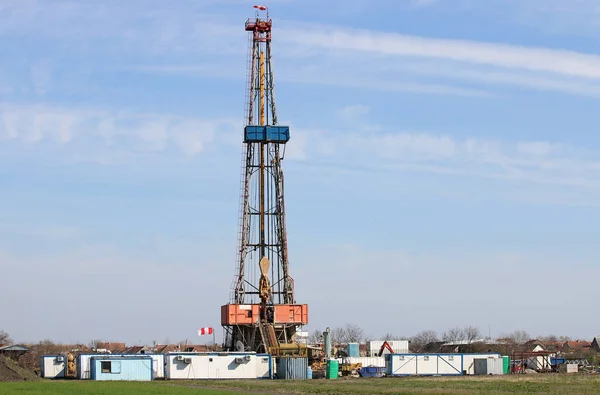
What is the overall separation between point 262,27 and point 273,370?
31886mm

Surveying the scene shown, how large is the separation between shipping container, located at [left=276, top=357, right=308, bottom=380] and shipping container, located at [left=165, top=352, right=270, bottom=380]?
1.88 meters

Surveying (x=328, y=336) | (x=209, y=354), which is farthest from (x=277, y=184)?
(x=209, y=354)

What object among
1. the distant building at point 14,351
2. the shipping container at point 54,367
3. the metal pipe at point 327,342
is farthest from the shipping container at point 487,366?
the distant building at point 14,351

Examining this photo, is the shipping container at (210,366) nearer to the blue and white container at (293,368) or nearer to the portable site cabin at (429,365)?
the blue and white container at (293,368)

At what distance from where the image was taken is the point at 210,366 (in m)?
69.9

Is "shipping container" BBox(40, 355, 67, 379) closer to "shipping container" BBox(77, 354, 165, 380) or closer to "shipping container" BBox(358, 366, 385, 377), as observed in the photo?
"shipping container" BBox(77, 354, 165, 380)

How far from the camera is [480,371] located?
75250mm

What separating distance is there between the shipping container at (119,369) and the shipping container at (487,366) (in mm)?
25045

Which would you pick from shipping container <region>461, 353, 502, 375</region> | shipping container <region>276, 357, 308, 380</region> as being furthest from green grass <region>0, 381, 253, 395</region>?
shipping container <region>461, 353, 502, 375</region>

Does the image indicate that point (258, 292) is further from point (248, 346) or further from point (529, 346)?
point (529, 346)

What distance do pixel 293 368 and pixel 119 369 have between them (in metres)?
12.4

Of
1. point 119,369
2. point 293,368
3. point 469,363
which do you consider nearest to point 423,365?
point 469,363

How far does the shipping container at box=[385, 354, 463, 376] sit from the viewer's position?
7319cm

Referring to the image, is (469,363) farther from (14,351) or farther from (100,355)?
(14,351)
